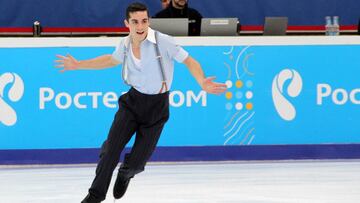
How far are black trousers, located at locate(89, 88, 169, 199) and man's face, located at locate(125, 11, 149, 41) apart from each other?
362 mm

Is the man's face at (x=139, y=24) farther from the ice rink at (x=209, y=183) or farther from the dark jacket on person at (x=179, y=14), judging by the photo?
the dark jacket on person at (x=179, y=14)

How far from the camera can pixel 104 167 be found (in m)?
5.48

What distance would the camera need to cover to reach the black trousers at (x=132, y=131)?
548 cm

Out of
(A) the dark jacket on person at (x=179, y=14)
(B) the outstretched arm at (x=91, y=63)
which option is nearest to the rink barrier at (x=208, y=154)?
(A) the dark jacket on person at (x=179, y=14)

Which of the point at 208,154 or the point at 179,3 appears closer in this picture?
the point at 208,154

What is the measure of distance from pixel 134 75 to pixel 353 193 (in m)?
2.15

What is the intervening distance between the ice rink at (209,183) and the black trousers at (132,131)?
749 millimetres

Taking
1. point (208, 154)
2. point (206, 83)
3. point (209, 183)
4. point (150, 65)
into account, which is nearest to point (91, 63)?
point (150, 65)

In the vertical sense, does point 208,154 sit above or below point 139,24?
below

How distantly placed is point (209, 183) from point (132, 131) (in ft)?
6.50

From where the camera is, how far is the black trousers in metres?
5.48

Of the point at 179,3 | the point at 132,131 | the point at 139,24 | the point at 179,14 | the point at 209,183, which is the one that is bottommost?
the point at 209,183

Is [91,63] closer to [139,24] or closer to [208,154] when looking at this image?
[139,24]

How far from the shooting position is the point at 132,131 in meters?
5.63
